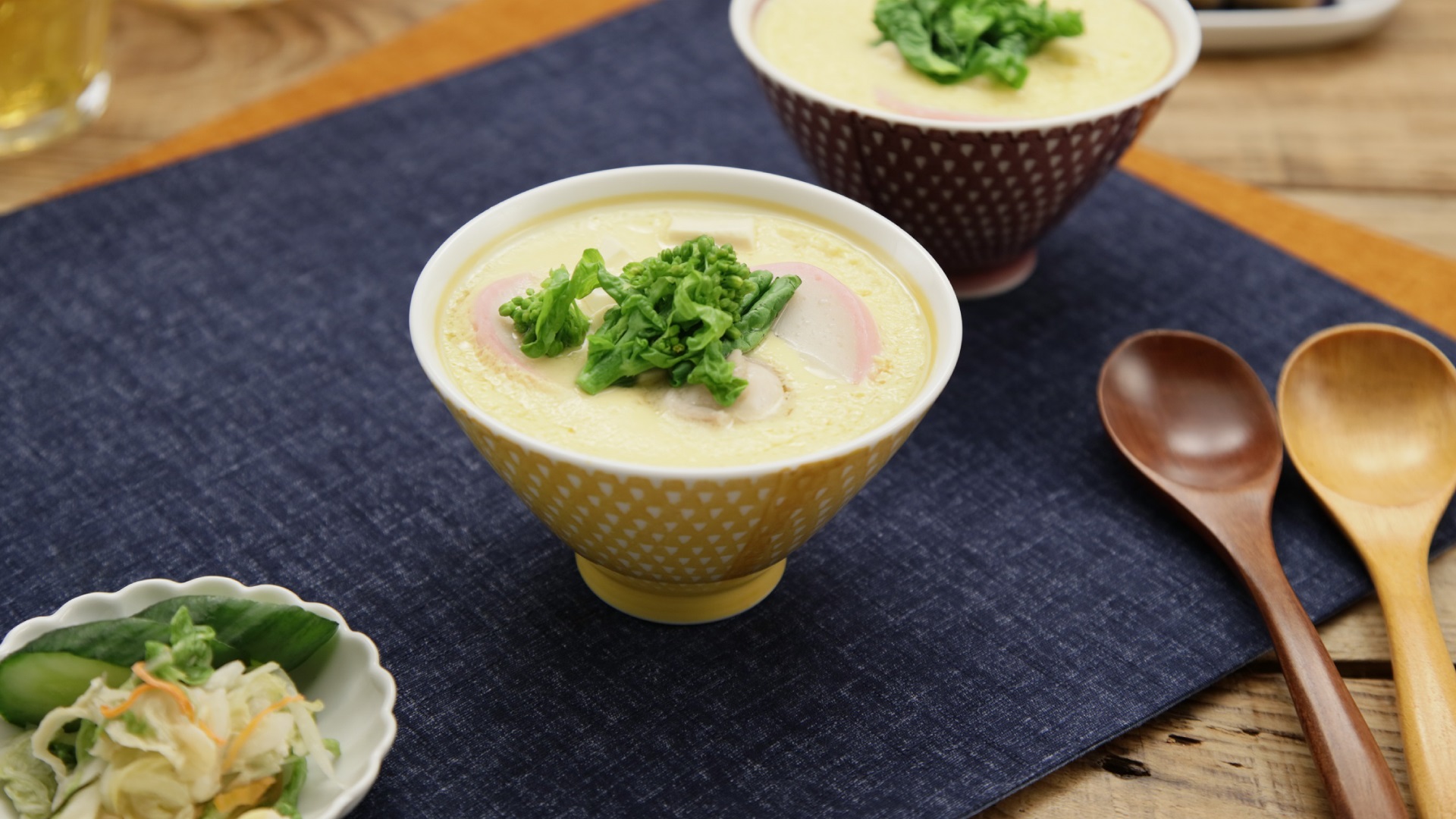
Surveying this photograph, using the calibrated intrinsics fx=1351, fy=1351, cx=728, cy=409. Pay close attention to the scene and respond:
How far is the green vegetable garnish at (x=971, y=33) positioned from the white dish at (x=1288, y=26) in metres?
0.78

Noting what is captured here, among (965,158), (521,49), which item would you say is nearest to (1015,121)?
(965,158)

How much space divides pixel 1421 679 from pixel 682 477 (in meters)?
0.84

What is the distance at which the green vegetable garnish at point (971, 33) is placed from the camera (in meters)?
1.98

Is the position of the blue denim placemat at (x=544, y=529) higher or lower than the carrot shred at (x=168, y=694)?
lower

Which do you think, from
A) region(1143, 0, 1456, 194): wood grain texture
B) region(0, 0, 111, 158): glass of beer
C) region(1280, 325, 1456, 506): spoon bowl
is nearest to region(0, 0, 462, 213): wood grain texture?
region(0, 0, 111, 158): glass of beer

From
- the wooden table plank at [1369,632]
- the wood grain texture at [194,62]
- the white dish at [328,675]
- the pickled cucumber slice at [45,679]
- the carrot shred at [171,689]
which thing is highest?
the carrot shred at [171,689]

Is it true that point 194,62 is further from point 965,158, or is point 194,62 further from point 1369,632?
point 1369,632

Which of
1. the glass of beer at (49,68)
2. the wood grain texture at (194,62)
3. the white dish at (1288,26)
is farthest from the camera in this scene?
the white dish at (1288,26)

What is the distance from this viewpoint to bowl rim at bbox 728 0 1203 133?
1.82 metres

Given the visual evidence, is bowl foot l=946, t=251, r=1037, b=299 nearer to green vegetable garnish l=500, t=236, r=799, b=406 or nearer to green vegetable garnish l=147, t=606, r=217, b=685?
green vegetable garnish l=500, t=236, r=799, b=406

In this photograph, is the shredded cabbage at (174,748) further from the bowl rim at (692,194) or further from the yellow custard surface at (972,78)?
the yellow custard surface at (972,78)

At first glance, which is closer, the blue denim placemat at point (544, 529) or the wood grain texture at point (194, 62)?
the blue denim placemat at point (544, 529)

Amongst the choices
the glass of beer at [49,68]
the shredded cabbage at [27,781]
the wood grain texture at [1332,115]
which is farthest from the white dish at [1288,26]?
the shredded cabbage at [27,781]

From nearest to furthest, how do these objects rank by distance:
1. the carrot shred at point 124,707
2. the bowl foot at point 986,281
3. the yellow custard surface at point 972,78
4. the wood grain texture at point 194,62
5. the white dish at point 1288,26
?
the carrot shred at point 124,707, the yellow custard surface at point 972,78, the bowl foot at point 986,281, the wood grain texture at point 194,62, the white dish at point 1288,26
